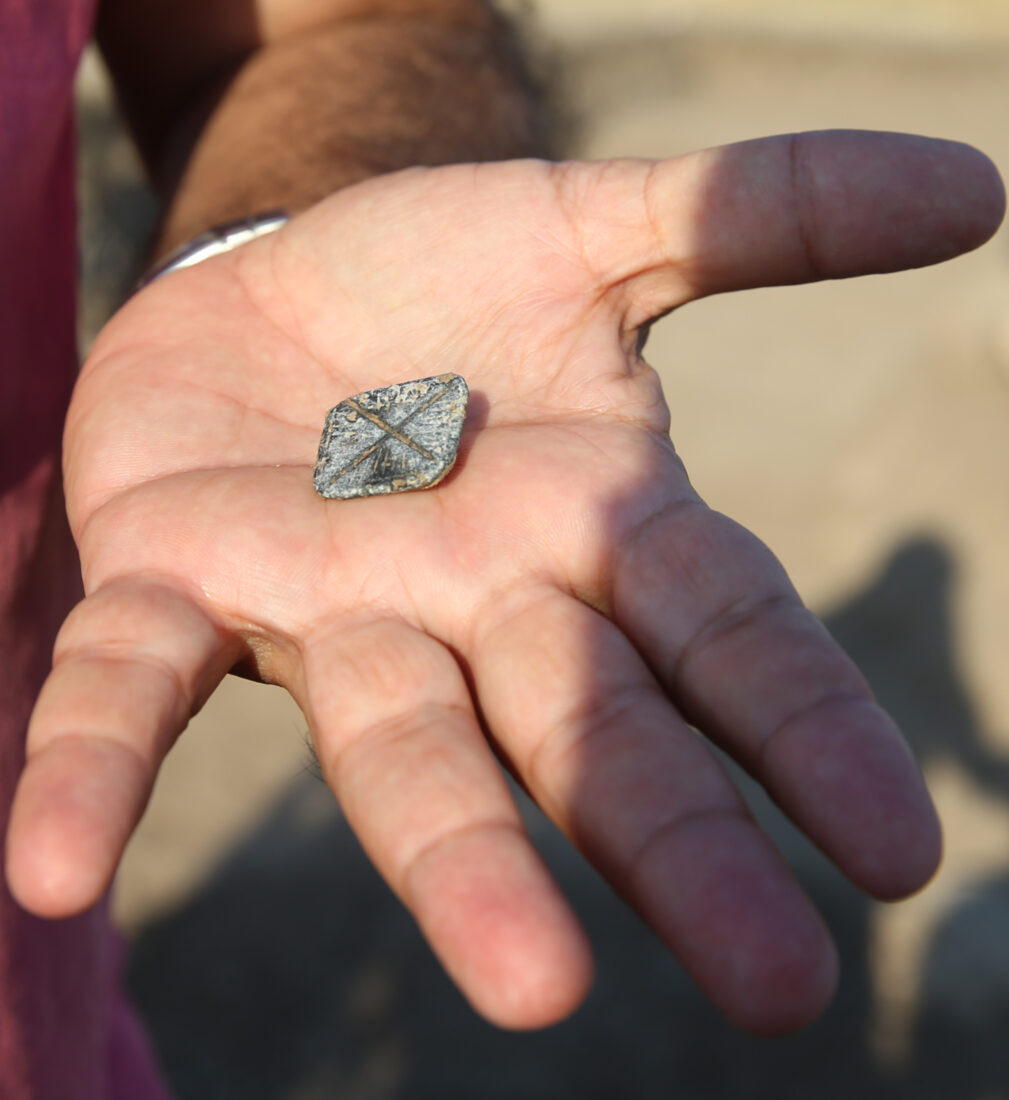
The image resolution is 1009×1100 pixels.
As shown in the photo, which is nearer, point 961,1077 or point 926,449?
point 961,1077

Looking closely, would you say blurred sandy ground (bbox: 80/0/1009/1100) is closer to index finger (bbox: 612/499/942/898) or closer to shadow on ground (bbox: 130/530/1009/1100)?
shadow on ground (bbox: 130/530/1009/1100)

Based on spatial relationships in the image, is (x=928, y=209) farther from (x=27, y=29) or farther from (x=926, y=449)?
(x=926, y=449)

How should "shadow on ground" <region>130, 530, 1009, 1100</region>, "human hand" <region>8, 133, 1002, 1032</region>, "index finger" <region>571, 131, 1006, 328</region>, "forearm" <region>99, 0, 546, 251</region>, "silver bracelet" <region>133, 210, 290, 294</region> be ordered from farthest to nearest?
"shadow on ground" <region>130, 530, 1009, 1100</region>, "forearm" <region>99, 0, 546, 251</region>, "silver bracelet" <region>133, 210, 290, 294</region>, "index finger" <region>571, 131, 1006, 328</region>, "human hand" <region>8, 133, 1002, 1032</region>

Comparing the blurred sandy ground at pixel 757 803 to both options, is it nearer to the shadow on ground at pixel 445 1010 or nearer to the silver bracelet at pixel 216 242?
the shadow on ground at pixel 445 1010

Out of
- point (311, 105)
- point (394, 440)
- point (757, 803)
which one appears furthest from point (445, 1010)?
point (311, 105)

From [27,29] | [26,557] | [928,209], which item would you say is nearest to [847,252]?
[928,209]

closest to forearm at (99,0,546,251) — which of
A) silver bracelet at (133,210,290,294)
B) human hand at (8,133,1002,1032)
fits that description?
silver bracelet at (133,210,290,294)
